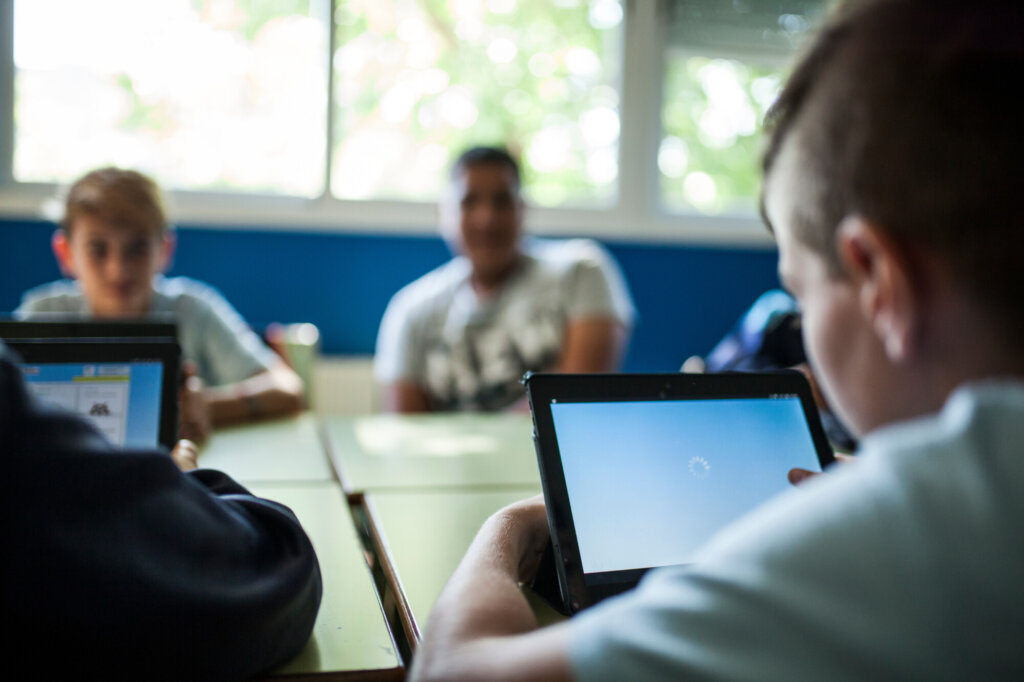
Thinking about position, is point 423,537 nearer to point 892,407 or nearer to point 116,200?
point 892,407

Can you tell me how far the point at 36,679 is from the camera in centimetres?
54

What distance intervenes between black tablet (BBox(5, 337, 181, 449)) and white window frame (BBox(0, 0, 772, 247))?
2078 mm

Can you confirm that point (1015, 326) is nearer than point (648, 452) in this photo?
Yes

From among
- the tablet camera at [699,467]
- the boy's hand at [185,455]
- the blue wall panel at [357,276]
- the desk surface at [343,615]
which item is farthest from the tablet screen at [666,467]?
the blue wall panel at [357,276]

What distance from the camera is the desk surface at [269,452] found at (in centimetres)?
145

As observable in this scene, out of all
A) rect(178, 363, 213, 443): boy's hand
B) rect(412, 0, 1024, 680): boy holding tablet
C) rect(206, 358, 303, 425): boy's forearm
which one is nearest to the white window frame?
rect(206, 358, 303, 425): boy's forearm

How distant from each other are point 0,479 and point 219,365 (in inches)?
68.9

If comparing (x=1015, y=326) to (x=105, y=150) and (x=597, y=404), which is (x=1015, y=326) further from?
(x=105, y=150)

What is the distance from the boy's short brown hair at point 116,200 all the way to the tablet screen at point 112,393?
856 mm

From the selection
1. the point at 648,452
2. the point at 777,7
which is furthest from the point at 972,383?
the point at 777,7

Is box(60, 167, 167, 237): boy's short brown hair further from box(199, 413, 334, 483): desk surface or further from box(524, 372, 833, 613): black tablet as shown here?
box(524, 372, 833, 613): black tablet

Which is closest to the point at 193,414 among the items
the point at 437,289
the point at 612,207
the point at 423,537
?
the point at 423,537

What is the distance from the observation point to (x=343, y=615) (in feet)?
2.75

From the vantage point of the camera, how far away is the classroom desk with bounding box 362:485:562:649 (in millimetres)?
848
